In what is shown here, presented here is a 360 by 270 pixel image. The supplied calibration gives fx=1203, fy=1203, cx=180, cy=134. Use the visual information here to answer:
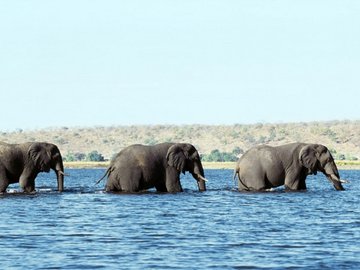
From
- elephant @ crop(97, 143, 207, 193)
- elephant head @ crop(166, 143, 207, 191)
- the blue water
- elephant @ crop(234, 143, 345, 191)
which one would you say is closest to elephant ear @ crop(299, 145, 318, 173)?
elephant @ crop(234, 143, 345, 191)

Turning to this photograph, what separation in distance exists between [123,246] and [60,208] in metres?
14.4

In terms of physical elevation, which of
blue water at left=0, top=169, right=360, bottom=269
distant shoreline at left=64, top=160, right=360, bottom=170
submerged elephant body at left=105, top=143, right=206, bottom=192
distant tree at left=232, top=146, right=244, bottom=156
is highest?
submerged elephant body at left=105, top=143, right=206, bottom=192

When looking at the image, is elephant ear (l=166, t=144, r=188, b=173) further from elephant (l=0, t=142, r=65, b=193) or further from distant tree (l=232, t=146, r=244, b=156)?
distant tree (l=232, t=146, r=244, b=156)

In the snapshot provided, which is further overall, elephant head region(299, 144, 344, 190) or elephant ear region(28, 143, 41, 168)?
elephant head region(299, 144, 344, 190)

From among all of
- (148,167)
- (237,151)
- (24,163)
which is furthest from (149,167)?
(237,151)

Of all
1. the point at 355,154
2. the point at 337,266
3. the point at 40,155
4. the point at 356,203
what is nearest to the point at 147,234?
the point at 337,266

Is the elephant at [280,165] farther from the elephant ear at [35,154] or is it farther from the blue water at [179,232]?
the elephant ear at [35,154]

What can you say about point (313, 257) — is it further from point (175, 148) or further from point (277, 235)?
point (175, 148)

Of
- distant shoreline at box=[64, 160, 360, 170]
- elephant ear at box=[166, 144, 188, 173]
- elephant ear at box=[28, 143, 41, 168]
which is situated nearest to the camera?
elephant ear at box=[166, 144, 188, 173]

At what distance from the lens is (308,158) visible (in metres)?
54.0

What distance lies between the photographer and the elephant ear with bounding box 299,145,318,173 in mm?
53875

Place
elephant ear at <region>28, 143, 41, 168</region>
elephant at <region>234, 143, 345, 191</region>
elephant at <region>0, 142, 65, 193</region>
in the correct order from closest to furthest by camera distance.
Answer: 1. elephant at <region>0, 142, 65, 193</region>
2. elephant ear at <region>28, 143, 41, 168</region>
3. elephant at <region>234, 143, 345, 191</region>

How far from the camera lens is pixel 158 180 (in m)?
51.8

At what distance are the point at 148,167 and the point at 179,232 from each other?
17.6 meters
